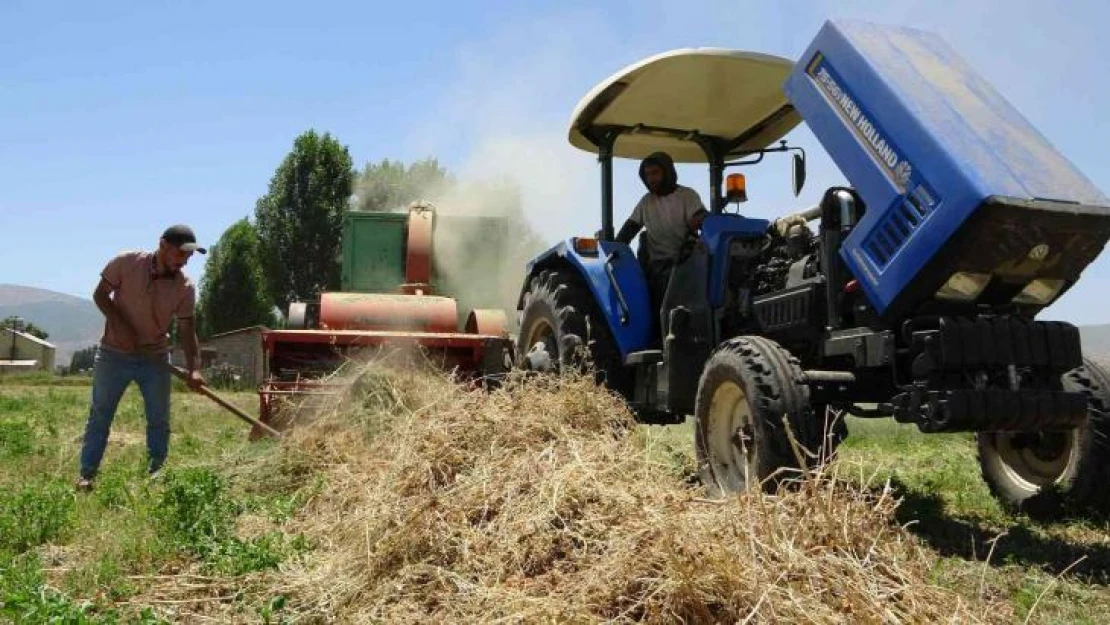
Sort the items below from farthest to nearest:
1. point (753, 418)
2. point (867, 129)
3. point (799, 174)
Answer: point (799, 174) → point (867, 129) → point (753, 418)

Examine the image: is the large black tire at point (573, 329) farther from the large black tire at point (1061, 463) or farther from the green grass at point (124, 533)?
the large black tire at point (1061, 463)

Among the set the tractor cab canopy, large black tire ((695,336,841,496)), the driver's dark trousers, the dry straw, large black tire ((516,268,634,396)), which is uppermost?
the tractor cab canopy

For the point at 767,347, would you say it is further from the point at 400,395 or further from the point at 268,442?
the point at 268,442

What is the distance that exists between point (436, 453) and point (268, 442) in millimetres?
2637

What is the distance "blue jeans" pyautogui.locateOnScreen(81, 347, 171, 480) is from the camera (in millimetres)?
5906

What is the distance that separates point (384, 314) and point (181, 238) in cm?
301

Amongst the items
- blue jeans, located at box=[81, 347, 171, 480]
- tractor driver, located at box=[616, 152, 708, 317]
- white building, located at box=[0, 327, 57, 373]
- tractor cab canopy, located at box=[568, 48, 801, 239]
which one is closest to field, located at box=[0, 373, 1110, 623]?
blue jeans, located at box=[81, 347, 171, 480]

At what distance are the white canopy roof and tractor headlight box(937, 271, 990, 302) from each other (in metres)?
2.14

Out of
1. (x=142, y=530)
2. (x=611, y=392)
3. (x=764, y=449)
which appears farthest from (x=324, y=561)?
(x=611, y=392)

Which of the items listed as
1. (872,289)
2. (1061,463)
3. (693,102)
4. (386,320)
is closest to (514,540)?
(872,289)

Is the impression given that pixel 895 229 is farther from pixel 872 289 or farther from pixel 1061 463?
pixel 1061 463

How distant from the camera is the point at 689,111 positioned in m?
6.21

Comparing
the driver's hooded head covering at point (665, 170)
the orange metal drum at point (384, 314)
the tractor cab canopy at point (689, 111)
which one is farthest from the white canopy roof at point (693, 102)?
the orange metal drum at point (384, 314)

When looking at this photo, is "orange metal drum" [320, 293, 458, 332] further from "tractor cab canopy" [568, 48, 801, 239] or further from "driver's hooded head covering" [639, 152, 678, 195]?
"driver's hooded head covering" [639, 152, 678, 195]
